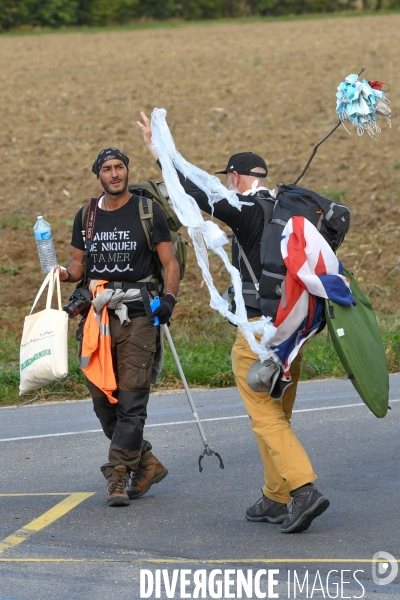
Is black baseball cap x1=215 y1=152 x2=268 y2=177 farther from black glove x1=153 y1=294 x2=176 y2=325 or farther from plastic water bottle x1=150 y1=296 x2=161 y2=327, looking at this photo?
plastic water bottle x1=150 y1=296 x2=161 y2=327

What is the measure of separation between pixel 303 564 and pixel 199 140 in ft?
74.4

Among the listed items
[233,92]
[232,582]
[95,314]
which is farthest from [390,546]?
[233,92]

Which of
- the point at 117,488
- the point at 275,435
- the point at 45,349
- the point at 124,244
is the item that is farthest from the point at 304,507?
the point at 124,244

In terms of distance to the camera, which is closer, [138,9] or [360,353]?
[360,353]

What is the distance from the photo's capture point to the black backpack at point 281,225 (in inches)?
237

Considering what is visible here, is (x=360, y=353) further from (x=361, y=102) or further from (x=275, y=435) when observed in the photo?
(x=361, y=102)

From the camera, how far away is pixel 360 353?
5957mm

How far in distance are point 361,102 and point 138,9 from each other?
78093 millimetres

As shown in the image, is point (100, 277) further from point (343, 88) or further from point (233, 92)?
point (233, 92)

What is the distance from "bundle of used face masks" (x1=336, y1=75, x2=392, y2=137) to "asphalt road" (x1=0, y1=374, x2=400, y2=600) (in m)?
2.28

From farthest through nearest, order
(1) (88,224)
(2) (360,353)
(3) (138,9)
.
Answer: (3) (138,9), (1) (88,224), (2) (360,353)

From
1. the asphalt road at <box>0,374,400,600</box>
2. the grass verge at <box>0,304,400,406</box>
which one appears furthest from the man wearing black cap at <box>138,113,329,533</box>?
the grass verge at <box>0,304,400,406</box>

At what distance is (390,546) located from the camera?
19.2 feet

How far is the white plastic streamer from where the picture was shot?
6.04 meters
